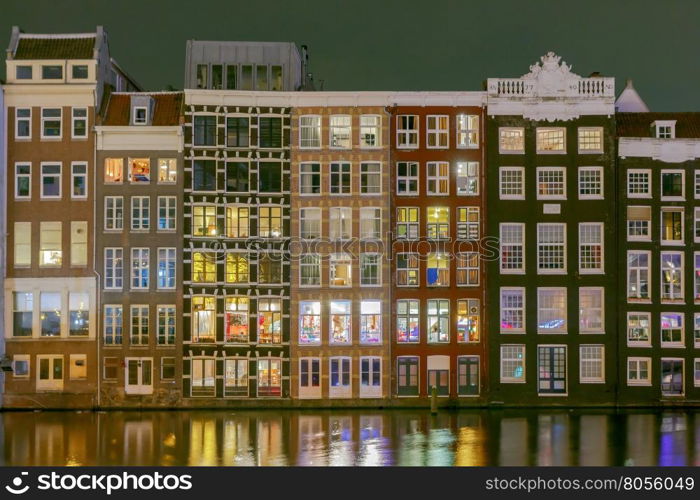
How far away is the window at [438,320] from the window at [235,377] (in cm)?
1152

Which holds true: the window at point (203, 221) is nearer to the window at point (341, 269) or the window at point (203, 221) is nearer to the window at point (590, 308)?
the window at point (341, 269)

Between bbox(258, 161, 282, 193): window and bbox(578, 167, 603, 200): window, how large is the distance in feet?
60.9

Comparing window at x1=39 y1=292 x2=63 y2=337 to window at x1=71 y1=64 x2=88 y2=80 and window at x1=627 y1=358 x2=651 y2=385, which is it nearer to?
window at x1=71 y1=64 x2=88 y2=80

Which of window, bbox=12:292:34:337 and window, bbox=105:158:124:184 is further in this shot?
Result: window, bbox=105:158:124:184

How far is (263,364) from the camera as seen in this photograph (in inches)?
2429

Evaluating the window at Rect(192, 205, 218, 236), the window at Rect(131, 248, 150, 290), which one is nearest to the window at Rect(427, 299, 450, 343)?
the window at Rect(192, 205, 218, 236)

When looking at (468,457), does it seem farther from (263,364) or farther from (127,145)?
(127,145)

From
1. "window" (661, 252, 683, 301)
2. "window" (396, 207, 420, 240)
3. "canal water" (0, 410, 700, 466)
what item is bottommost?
"canal water" (0, 410, 700, 466)

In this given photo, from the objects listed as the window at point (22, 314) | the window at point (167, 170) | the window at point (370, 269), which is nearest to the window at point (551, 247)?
the window at point (370, 269)

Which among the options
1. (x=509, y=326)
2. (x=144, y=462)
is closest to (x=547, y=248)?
(x=509, y=326)

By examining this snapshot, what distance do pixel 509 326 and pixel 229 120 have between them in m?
21.4

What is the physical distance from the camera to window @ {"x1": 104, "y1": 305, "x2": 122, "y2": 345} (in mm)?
61094

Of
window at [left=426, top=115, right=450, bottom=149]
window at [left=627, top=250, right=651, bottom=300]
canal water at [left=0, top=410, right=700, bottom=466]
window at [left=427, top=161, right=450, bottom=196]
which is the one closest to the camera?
canal water at [left=0, top=410, right=700, bottom=466]

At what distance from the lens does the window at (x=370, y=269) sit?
62.4 metres
